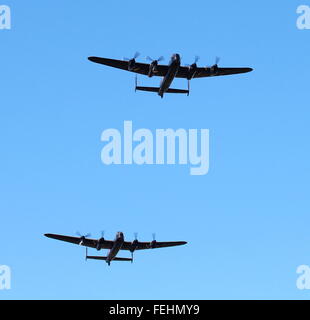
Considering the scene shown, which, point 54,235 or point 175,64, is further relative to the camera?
point 54,235

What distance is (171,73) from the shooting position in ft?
241

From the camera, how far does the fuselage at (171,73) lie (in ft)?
238

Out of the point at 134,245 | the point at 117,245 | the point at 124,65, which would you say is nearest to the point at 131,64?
the point at 124,65

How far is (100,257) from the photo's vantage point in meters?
85.8

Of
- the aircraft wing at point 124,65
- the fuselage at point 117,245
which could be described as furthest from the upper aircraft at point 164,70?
the fuselage at point 117,245

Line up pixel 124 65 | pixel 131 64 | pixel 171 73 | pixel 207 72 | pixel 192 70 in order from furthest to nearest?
1. pixel 207 72
2. pixel 124 65
3. pixel 192 70
4. pixel 131 64
5. pixel 171 73

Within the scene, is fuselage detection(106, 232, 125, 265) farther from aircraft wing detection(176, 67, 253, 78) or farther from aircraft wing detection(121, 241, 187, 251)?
aircraft wing detection(176, 67, 253, 78)

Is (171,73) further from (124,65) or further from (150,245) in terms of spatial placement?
(150,245)
